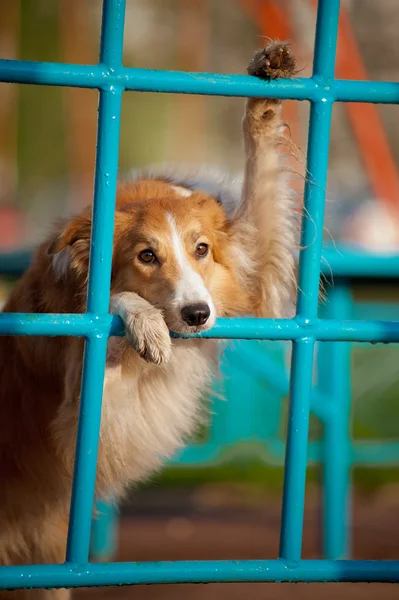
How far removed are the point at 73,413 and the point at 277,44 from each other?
117 cm

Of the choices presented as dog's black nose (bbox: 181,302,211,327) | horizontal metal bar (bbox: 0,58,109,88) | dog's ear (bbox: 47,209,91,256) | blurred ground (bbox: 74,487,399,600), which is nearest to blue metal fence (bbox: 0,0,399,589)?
horizontal metal bar (bbox: 0,58,109,88)

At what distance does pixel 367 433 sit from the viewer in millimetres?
6281

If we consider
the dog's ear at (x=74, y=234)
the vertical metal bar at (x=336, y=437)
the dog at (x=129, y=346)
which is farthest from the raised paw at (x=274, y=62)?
the vertical metal bar at (x=336, y=437)

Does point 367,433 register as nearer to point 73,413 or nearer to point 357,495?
point 357,495

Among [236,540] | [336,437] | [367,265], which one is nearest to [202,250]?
[367,265]

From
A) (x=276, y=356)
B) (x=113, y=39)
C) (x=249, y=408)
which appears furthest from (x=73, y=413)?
(x=276, y=356)

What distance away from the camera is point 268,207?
100 inches

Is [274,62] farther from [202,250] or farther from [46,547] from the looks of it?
[46,547]

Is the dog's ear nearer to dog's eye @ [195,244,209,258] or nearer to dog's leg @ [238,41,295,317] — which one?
dog's eye @ [195,244,209,258]

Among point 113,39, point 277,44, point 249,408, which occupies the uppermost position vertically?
point 277,44

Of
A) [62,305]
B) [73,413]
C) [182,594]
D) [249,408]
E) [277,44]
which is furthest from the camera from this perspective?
[249,408]

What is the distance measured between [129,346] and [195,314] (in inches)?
15.0

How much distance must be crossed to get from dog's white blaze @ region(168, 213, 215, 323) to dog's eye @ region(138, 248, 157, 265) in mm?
72

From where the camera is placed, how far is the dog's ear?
219cm
